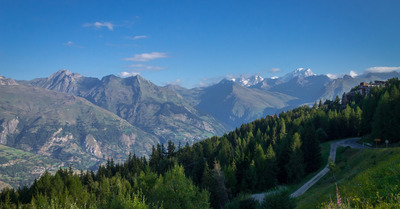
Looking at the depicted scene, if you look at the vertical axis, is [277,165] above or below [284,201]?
below

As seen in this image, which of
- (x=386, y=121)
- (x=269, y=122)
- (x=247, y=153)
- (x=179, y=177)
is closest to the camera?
(x=179, y=177)

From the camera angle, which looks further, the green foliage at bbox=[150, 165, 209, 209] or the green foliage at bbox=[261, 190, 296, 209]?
the green foliage at bbox=[150, 165, 209, 209]

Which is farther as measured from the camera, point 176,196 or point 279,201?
point 176,196

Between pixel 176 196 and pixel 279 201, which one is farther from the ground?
pixel 279 201

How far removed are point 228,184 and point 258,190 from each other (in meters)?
9.72

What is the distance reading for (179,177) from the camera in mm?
44094

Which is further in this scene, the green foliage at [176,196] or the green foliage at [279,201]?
the green foliage at [176,196]

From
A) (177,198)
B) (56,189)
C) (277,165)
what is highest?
(177,198)

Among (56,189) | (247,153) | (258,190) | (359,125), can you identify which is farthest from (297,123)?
(56,189)

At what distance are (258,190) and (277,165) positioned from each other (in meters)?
11.1

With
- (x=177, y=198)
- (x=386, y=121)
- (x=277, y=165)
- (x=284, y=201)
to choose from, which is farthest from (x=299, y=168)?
(x=177, y=198)

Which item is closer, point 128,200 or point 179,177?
point 128,200

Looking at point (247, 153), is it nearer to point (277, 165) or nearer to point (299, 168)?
point (277, 165)

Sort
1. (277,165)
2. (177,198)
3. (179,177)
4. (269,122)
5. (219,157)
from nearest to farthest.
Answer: (177,198) → (179,177) → (277,165) → (219,157) → (269,122)
